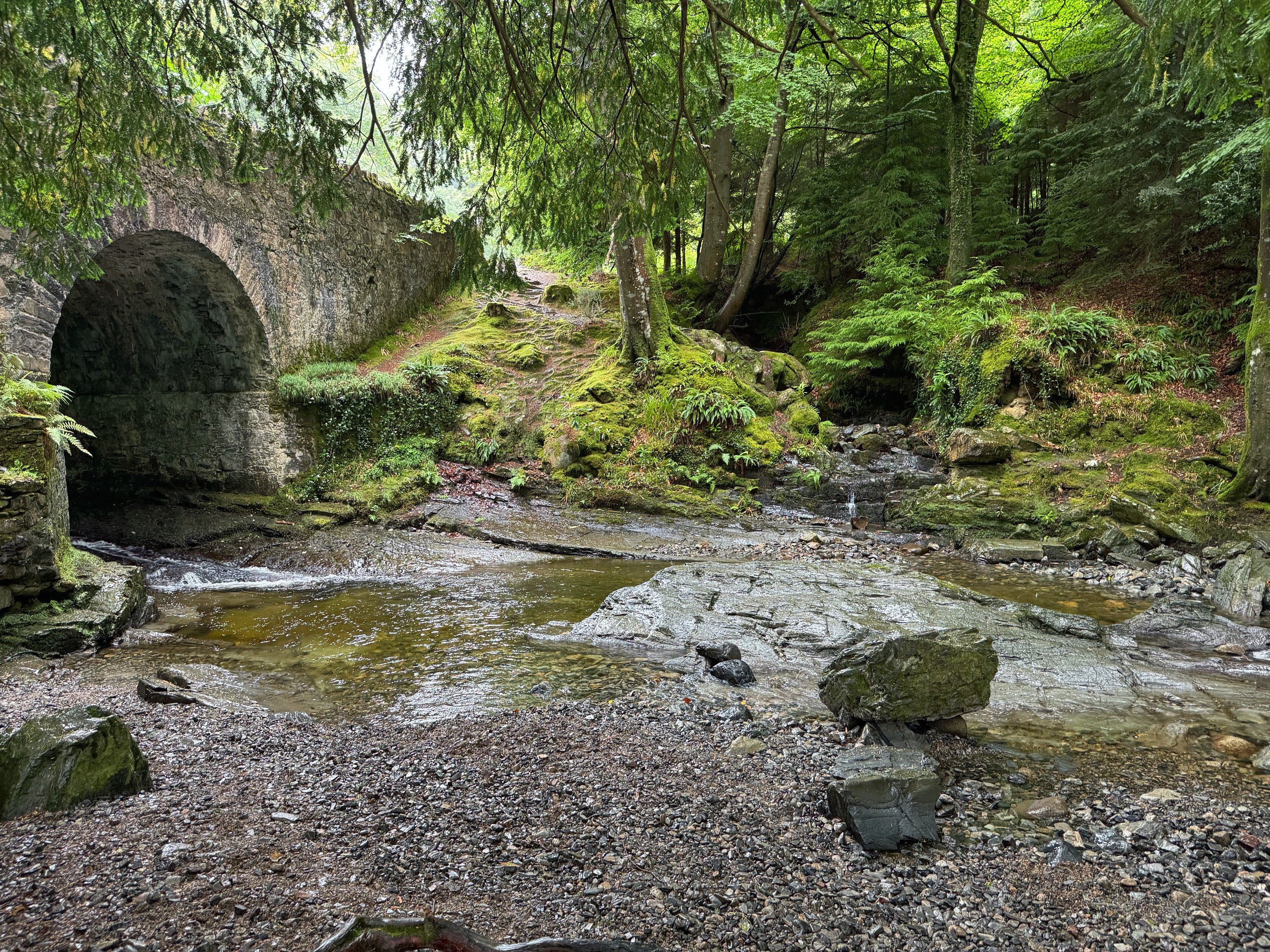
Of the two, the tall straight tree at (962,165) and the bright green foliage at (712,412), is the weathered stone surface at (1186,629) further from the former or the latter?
the tall straight tree at (962,165)

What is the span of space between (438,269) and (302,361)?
19.8 ft

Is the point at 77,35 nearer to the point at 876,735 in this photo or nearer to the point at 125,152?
the point at 125,152

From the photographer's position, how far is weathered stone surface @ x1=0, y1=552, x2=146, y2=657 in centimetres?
514

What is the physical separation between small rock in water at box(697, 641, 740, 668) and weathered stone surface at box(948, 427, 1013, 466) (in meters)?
7.22

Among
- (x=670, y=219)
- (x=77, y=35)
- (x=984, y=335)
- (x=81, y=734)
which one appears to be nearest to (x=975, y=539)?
(x=984, y=335)

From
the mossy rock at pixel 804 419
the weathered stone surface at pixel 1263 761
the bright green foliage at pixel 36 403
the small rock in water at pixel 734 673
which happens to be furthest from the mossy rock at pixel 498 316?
the weathered stone surface at pixel 1263 761

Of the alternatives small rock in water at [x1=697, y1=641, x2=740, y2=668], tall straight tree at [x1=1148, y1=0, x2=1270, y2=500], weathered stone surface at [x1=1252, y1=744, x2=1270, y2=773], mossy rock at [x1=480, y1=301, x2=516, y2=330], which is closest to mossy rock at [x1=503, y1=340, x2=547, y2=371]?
mossy rock at [x1=480, y1=301, x2=516, y2=330]

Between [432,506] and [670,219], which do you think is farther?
[432,506]

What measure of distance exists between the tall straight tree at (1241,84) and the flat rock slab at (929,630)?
3.50 metres

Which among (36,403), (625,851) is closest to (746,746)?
(625,851)

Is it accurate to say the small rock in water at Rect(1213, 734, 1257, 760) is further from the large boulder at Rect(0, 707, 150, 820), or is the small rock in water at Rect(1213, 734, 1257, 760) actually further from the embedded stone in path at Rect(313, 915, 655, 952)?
the large boulder at Rect(0, 707, 150, 820)

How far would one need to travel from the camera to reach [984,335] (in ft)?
38.5

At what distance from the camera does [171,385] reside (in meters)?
10.8

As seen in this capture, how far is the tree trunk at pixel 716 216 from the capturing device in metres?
15.0
